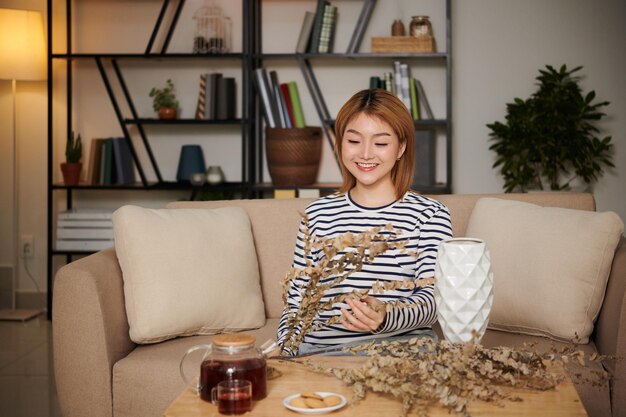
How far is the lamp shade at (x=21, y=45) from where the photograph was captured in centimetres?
470

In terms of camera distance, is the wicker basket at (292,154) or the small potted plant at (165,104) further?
the small potted plant at (165,104)

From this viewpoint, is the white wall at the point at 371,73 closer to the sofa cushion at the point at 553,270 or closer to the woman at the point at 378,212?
the sofa cushion at the point at 553,270

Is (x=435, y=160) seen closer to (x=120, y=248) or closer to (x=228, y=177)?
(x=228, y=177)

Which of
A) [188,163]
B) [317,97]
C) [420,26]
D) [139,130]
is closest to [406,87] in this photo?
[420,26]

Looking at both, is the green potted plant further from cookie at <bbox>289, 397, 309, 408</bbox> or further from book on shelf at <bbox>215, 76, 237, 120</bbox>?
cookie at <bbox>289, 397, 309, 408</bbox>

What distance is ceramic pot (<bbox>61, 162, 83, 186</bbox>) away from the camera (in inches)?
189

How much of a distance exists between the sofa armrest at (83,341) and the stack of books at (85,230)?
2.37 metres

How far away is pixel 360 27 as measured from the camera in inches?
183

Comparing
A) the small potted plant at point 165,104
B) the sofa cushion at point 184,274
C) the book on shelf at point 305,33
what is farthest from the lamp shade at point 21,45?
the sofa cushion at point 184,274

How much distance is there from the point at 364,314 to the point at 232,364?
1.18 feet

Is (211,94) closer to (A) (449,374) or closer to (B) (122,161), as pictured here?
(B) (122,161)

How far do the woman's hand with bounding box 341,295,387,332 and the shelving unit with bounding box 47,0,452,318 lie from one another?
2838 millimetres

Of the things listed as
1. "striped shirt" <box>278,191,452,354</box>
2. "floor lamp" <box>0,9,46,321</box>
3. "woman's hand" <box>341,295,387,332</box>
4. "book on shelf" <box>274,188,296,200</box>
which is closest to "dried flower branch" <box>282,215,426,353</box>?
"woman's hand" <box>341,295,387,332</box>

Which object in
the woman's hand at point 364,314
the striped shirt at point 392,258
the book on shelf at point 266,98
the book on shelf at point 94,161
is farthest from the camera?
the book on shelf at point 94,161
